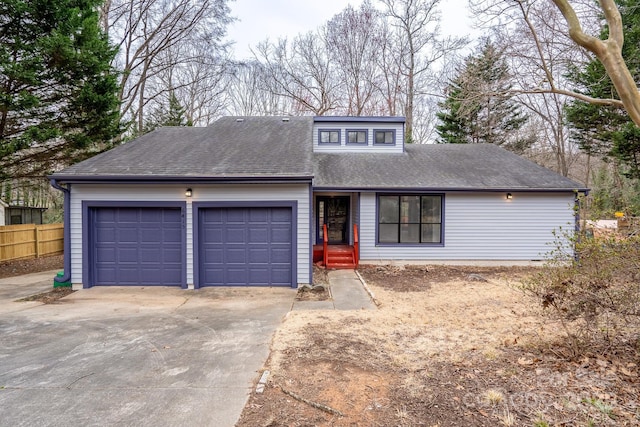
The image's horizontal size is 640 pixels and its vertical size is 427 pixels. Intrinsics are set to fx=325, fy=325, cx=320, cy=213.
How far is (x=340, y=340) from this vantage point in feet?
15.6

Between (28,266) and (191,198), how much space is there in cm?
777

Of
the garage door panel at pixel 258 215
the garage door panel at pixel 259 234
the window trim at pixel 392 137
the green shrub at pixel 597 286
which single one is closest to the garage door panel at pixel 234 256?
the garage door panel at pixel 259 234

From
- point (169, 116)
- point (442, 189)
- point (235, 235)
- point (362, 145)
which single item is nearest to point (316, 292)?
point (235, 235)

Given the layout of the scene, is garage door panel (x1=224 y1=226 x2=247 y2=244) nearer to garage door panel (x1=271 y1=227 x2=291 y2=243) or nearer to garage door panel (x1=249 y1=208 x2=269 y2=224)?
garage door panel (x1=249 y1=208 x2=269 y2=224)

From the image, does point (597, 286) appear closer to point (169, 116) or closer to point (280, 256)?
point (280, 256)

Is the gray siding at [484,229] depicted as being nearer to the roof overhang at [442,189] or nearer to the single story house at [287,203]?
the single story house at [287,203]

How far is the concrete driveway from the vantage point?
3.14 metres

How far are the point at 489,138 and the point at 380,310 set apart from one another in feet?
66.8

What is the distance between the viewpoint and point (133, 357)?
430cm

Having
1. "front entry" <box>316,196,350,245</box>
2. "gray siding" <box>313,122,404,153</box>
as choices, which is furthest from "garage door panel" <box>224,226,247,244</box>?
"gray siding" <box>313,122,404,153</box>

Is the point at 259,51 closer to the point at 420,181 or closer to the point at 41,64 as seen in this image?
the point at 41,64

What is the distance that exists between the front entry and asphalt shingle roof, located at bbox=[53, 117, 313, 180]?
269 cm

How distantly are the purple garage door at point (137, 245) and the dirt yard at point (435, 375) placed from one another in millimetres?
4073

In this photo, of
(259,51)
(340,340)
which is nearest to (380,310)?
(340,340)
